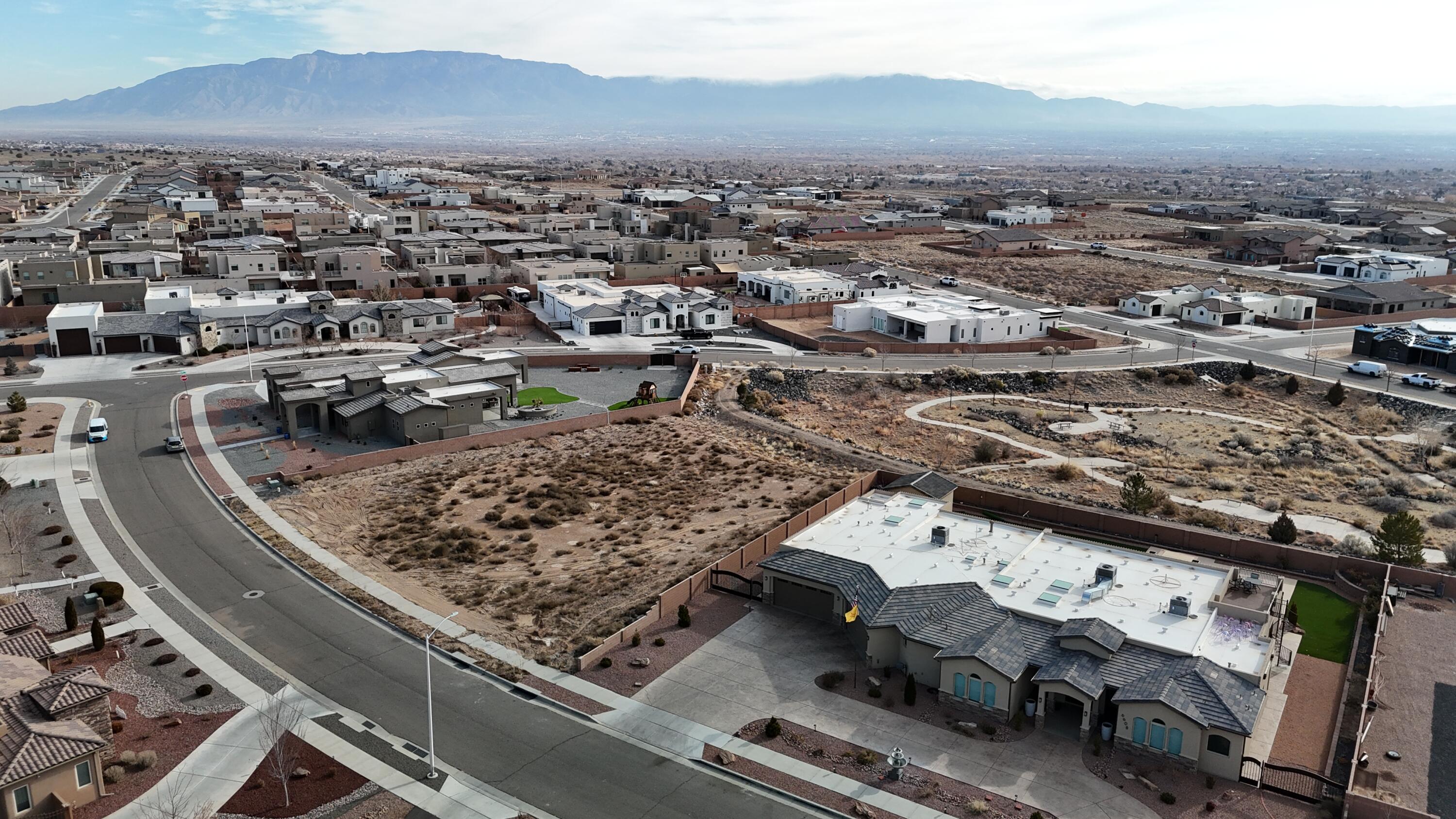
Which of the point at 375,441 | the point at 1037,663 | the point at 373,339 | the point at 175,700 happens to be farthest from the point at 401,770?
the point at 373,339

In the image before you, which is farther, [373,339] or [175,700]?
[373,339]

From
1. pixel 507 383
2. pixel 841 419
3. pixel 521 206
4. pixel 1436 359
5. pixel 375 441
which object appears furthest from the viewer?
pixel 521 206

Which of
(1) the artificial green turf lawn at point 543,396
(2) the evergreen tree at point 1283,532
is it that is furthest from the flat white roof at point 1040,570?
(1) the artificial green turf lawn at point 543,396

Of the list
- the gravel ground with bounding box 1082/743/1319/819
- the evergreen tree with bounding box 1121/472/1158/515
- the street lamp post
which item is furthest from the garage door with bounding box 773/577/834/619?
the evergreen tree with bounding box 1121/472/1158/515

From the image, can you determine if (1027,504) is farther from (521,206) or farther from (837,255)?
(521,206)

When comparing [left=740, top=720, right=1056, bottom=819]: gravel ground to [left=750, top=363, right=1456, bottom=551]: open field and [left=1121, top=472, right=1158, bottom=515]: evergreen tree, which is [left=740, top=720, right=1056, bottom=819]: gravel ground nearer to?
[left=1121, top=472, right=1158, bottom=515]: evergreen tree

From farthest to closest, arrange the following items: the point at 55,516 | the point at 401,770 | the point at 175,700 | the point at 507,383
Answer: the point at 507,383 → the point at 55,516 → the point at 175,700 → the point at 401,770

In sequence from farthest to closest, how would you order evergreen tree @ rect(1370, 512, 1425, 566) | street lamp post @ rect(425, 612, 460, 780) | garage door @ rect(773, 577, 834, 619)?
evergreen tree @ rect(1370, 512, 1425, 566)
garage door @ rect(773, 577, 834, 619)
street lamp post @ rect(425, 612, 460, 780)
